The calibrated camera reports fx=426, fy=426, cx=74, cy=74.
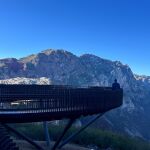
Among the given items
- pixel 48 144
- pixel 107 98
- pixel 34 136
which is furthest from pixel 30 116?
pixel 34 136

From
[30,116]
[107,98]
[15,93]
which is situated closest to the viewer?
[30,116]

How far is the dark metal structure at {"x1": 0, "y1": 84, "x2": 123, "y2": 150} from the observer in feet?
63.0

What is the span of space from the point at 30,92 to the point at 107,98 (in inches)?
176

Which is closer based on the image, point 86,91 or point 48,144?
point 86,91

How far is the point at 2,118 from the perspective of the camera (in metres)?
19.1

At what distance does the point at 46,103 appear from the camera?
65.3 feet

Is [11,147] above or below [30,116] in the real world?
below

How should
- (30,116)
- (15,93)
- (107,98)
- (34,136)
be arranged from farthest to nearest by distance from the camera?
(34,136)
(107,98)
(15,93)
(30,116)

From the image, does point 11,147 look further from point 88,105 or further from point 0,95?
point 88,105

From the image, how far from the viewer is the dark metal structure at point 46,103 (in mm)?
19188

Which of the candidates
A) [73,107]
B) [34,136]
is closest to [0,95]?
[73,107]

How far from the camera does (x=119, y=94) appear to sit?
27625mm

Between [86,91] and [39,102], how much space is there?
2.83 m

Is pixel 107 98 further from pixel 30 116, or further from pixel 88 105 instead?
pixel 30 116
